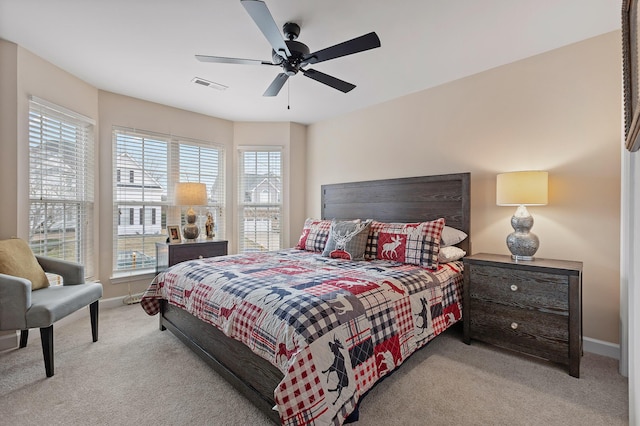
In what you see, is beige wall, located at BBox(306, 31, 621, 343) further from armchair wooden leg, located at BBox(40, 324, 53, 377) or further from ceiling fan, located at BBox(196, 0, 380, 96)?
armchair wooden leg, located at BBox(40, 324, 53, 377)

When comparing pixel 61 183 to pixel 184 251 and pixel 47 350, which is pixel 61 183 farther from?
pixel 47 350

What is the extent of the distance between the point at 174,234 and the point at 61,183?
1.25 m

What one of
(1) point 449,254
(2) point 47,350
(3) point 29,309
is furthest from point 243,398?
(1) point 449,254

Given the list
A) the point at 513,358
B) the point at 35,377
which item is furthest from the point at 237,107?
the point at 513,358

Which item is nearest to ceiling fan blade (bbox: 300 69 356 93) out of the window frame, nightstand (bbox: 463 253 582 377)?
nightstand (bbox: 463 253 582 377)

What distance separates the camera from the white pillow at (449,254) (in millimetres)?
2758

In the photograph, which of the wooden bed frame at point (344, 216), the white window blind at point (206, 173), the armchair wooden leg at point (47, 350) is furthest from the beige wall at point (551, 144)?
the armchair wooden leg at point (47, 350)

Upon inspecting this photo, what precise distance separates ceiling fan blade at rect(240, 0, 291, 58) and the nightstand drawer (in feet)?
8.19

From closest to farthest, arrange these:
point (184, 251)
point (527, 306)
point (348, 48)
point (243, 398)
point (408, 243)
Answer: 1. point (243, 398)
2. point (348, 48)
3. point (527, 306)
4. point (408, 243)
5. point (184, 251)

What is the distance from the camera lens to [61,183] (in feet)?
10.2

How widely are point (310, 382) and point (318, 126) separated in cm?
399

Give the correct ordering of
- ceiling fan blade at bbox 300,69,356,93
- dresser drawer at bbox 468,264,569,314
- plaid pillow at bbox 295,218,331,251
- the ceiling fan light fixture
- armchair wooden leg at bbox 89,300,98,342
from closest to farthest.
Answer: dresser drawer at bbox 468,264,569,314
ceiling fan blade at bbox 300,69,356,93
armchair wooden leg at bbox 89,300,98,342
the ceiling fan light fixture
plaid pillow at bbox 295,218,331,251

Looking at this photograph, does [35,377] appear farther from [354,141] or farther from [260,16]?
[354,141]

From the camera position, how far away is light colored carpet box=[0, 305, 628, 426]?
5.46ft
